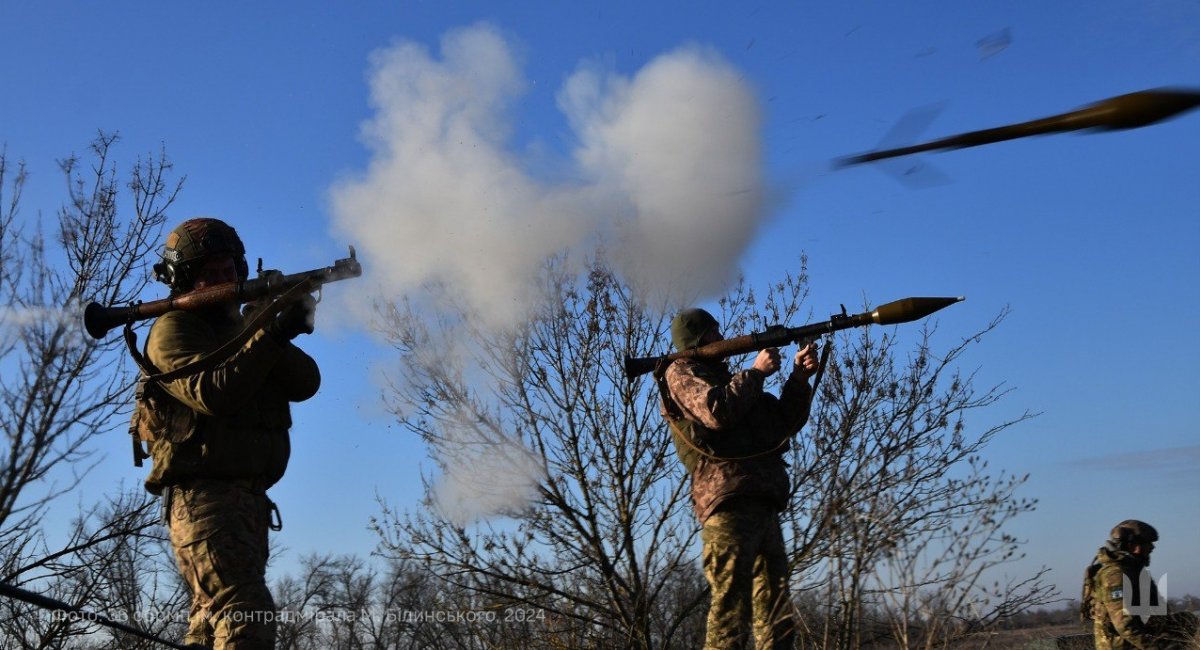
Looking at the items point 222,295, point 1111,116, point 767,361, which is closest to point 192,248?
point 222,295

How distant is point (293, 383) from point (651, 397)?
525cm

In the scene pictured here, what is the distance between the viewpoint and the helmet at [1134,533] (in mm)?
8141

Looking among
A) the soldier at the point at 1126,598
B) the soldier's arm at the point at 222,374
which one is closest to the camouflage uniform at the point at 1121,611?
the soldier at the point at 1126,598

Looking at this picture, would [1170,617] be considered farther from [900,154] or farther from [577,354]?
[900,154]

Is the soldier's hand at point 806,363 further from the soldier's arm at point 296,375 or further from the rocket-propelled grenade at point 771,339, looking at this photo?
the soldier's arm at point 296,375

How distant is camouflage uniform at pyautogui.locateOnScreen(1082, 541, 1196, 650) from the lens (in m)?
7.91

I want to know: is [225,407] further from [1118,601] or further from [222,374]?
[1118,601]

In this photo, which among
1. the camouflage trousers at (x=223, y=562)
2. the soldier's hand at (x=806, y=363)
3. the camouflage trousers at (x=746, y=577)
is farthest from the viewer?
the soldier's hand at (x=806, y=363)

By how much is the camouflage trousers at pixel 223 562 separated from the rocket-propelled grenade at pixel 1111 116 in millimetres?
3069

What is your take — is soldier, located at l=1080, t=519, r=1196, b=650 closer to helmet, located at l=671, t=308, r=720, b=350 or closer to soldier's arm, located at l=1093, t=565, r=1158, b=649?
soldier's arm, located at l=1093, t=565, r=1158, b=649

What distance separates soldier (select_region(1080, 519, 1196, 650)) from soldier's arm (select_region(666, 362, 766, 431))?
3.69 m

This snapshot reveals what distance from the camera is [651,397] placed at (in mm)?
9789

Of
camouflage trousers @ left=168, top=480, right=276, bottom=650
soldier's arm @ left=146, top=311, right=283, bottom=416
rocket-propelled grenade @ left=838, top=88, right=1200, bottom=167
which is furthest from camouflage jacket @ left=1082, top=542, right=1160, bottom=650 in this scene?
soldier's arm @ left=146, top=311, right=283, bottom=416

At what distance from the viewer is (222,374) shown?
4.52m
